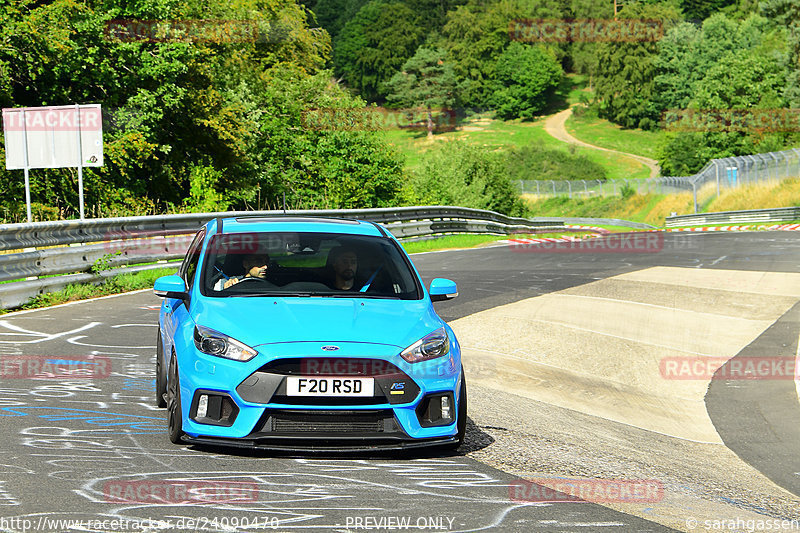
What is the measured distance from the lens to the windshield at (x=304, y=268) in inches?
283

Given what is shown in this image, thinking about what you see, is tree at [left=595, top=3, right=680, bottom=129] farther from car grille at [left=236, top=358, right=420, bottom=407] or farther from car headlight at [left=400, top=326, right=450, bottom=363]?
car grille at [left=236, top=358, right=420, bottom=407]

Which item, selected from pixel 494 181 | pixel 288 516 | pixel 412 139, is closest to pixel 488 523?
pixel 288 516

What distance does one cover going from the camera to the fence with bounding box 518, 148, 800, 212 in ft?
198

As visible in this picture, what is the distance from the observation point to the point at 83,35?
96.2 ft

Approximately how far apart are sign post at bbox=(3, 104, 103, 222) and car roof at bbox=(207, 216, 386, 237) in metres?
11.9

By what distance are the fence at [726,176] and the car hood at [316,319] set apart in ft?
191

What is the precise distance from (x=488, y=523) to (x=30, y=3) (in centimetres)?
2816

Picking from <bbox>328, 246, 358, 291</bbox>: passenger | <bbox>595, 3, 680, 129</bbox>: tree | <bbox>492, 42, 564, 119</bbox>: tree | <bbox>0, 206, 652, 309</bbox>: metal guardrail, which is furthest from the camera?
<bbox>492, 42, 564, 119</bbox>: tree

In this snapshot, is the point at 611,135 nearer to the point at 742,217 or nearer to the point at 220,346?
the point at 742,217

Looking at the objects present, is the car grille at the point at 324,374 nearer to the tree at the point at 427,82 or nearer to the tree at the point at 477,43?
the tree at the point at 427,82

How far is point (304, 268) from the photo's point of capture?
7.58 metres

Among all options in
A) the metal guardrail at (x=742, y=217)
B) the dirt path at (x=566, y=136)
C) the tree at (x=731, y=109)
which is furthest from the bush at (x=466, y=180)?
the dirt path at (x=566, y=136)

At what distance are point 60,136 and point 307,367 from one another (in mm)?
15228

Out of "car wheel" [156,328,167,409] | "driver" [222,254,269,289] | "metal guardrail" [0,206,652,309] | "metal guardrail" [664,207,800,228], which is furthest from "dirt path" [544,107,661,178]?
"driver" [222,254,269,289]
